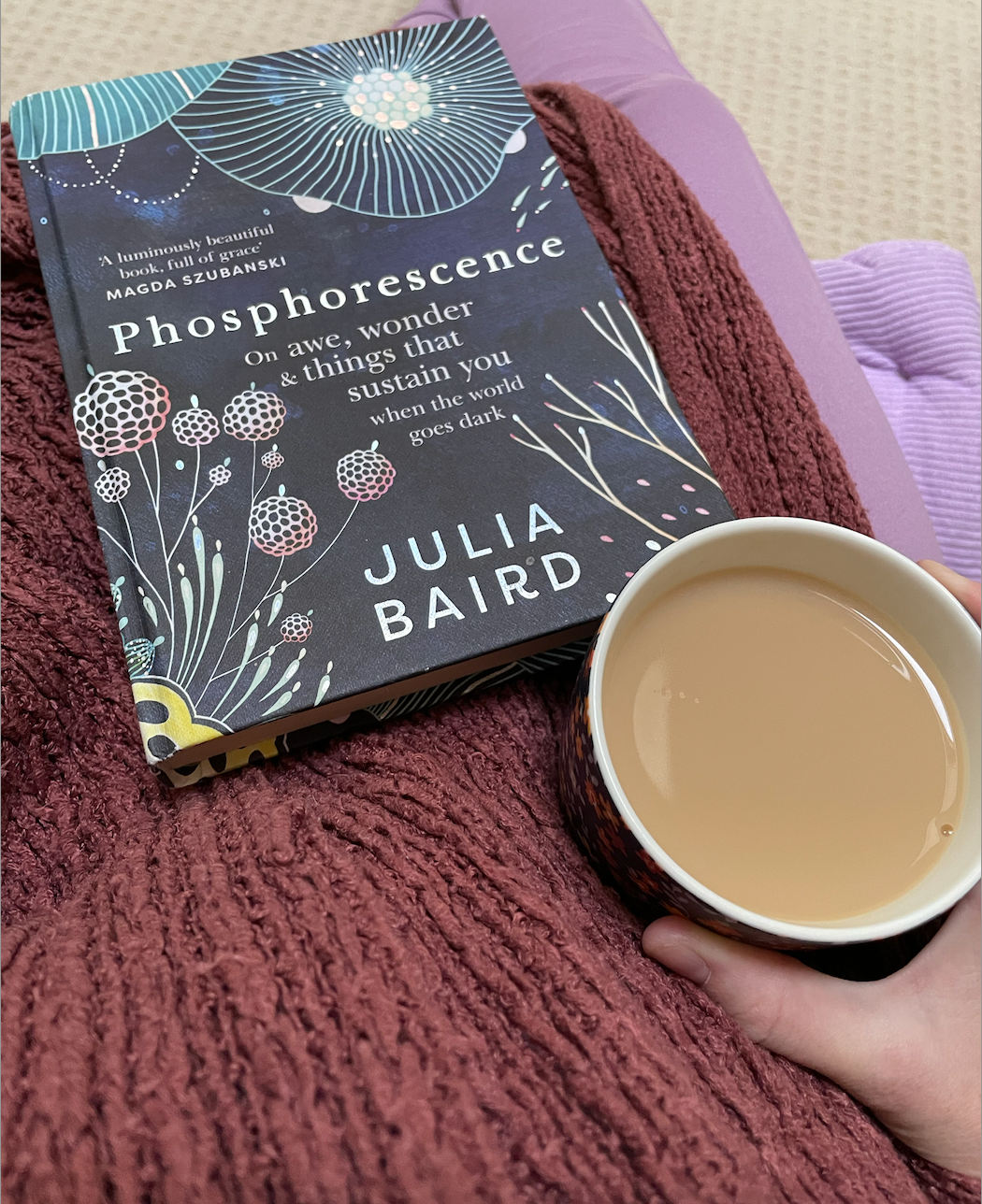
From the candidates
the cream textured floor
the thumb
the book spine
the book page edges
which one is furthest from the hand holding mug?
the cream textured floor

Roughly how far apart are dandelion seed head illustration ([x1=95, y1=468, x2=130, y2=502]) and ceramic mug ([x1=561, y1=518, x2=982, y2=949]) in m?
0.19

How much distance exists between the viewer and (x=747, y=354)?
0.39 meters

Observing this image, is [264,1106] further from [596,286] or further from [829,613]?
[596,286]

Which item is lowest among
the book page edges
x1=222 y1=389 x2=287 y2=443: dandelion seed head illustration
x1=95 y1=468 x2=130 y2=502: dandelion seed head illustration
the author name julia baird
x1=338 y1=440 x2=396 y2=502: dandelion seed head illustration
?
the book page edges

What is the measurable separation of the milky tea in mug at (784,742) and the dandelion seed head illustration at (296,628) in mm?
111

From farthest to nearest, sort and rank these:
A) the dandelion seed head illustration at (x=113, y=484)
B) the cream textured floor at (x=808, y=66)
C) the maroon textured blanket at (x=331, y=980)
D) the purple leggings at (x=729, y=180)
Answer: the cream textured floor at (x=808, y=66), the purple leggings at (x=729, y=180), the dandelion seed head illustration at (x=113, y=484), the maroon textured blanket at (x=331, y=980)

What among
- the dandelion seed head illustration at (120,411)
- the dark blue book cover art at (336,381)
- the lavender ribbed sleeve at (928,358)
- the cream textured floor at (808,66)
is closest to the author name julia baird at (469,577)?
the dark blue book cover art at (336,381)

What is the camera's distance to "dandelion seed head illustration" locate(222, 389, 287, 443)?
0.33 m

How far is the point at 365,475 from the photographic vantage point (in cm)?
32

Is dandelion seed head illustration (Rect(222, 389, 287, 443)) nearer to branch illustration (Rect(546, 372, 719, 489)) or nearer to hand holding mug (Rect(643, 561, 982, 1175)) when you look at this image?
branch illustration (Rect(546, 372, 719, 489))

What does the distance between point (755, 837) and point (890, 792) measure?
0.04 meters

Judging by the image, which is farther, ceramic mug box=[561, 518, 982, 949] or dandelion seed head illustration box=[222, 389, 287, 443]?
dandelion seed head illustration box=[222, 389, 287, 443]

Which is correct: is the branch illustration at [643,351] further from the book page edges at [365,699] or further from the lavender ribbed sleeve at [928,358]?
the lavender ribbed sleeve at [928,358]

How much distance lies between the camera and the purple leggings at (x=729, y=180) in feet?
→ 1.39
